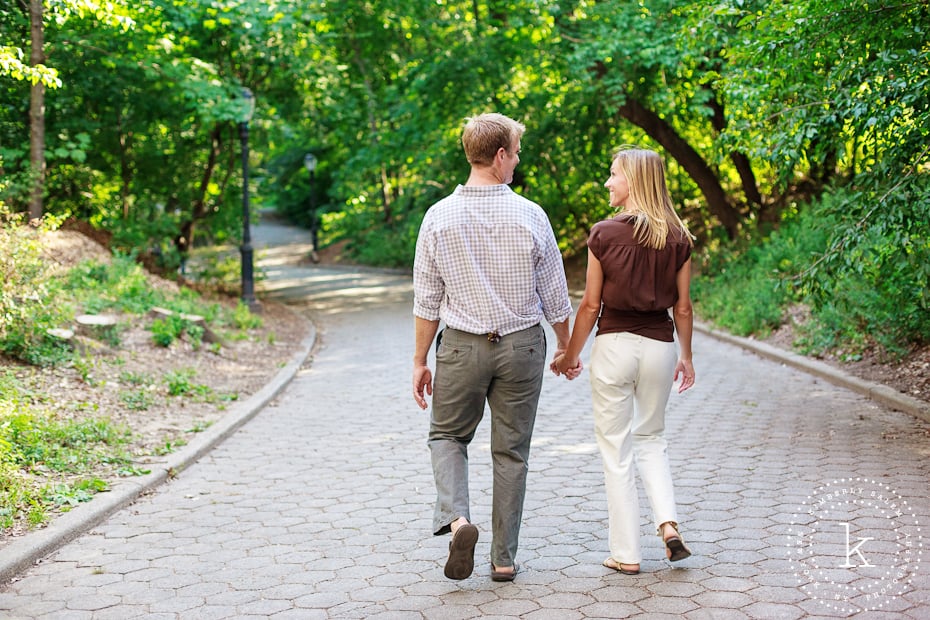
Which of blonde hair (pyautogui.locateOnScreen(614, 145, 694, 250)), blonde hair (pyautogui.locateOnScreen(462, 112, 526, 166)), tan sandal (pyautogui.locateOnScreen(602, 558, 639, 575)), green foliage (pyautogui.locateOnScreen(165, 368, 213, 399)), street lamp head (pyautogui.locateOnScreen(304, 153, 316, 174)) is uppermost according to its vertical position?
blonde hair (pyautogui.locateOnScreen(462, 112, 526, 166))

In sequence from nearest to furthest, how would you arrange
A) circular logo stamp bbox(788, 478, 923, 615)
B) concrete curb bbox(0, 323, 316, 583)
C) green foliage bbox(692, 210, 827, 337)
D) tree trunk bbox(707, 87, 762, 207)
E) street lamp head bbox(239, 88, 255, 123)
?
1. circular logo stamp bbox(788, 478, 923, 615)
2. concrete curb bbox(0, 323, 316, 583)
3. green foliage bbox(692, 210, 827, 337)
4. street lamp head bbox(239, 88, 255, 123)
5. tree trunk bbox(707, 87, 762, 207)

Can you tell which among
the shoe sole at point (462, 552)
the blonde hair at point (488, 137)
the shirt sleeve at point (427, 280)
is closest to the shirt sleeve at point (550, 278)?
the blonde hair at point (488, 137)

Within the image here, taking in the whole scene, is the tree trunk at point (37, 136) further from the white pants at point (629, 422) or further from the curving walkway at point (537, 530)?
the white pants at point (629, 422)

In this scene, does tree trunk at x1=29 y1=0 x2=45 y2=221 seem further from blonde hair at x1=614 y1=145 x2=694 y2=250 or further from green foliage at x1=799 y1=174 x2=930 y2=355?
blonde hair at x1=614 y1=145 x2=694 y2=250

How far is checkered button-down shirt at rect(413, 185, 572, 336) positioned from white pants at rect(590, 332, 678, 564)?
1.57 feet

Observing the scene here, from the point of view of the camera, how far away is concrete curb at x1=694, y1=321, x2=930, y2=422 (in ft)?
26.9

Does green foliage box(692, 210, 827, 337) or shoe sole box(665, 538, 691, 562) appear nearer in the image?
shoe sole box(665, 538, 691, 562)

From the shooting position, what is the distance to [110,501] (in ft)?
20.1

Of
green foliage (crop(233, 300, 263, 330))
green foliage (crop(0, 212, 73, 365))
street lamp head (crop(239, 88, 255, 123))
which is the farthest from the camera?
street lamp head (crop(239, 88, 255, 123))

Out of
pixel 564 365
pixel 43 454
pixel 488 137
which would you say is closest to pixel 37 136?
pixel 43 454

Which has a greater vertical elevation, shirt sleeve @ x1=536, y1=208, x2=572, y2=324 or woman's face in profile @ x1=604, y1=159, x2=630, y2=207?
woman's face in profile @ x1=604, y1=159, x2=630, y2=207

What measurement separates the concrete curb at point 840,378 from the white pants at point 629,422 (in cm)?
419

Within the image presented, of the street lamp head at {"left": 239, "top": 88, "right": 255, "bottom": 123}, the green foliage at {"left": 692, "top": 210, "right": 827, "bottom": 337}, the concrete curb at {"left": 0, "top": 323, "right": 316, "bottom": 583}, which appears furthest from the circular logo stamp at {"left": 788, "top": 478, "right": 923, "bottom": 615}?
the street lamp head at {"left": 239, "top": 88, "right": 255, "bottom": 123}

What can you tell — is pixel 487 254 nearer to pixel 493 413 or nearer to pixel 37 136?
pixel 493 413
